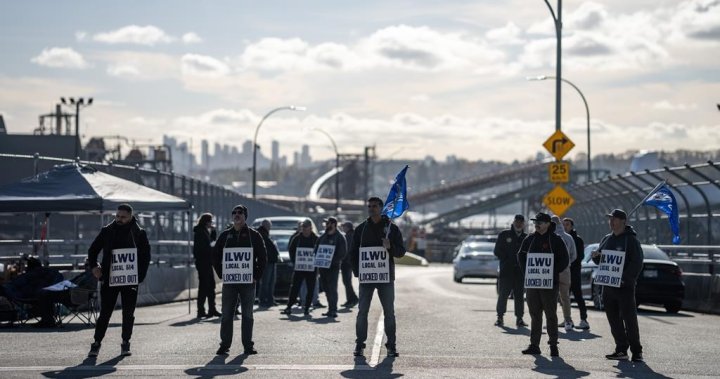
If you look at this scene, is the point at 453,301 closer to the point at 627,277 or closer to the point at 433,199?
the point at 627,277

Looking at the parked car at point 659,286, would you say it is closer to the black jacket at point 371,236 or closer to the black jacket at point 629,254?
the black jacket at point 629,254

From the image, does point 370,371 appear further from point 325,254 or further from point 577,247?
point 325,254

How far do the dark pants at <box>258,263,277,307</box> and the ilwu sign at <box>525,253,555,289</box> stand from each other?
34.4ft

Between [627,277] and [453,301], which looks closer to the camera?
[627,277]

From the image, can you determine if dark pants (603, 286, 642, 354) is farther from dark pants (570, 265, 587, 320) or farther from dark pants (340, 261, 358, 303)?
dark pants (340, 261, 358, 303)

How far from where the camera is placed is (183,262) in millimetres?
30594

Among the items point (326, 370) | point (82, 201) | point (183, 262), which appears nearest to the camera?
point (326, 370)

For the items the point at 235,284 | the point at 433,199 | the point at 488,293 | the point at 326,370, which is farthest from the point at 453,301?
the point at 433,199

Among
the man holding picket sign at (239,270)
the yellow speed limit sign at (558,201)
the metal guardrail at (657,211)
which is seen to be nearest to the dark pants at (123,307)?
the man holding picket sign at (239,270)

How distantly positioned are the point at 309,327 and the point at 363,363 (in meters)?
5.65

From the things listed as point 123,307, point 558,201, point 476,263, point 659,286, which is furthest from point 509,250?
point 476,263

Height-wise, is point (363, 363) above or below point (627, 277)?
below

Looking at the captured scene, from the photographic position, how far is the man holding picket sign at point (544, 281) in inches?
575

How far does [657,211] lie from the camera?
30.0 m
